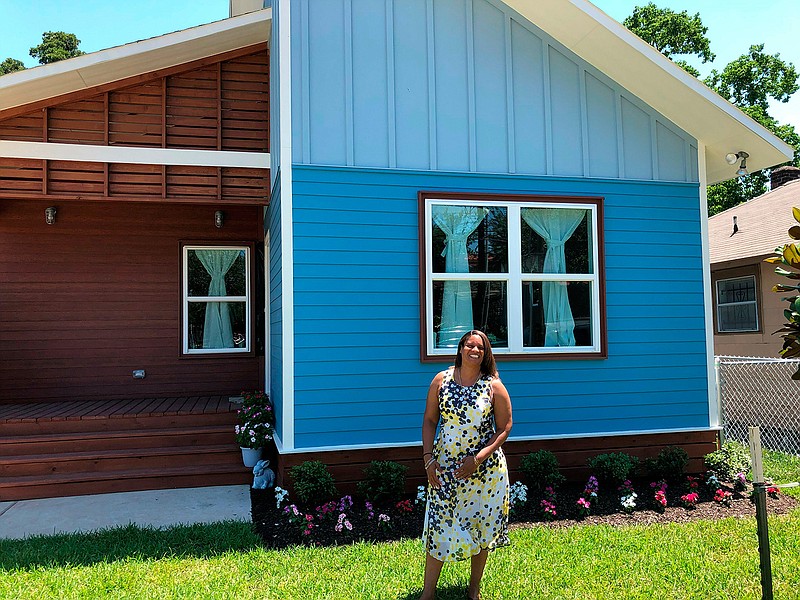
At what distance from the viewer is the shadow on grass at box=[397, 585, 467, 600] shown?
346 cm

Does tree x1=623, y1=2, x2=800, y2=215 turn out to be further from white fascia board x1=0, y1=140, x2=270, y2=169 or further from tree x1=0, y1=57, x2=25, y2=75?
tree x1=0, y1=57, x2=25, y2=75

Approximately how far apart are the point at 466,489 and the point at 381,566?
3.46ft

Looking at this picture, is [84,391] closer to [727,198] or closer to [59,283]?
[59,283]

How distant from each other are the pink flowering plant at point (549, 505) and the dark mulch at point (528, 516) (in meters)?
0.04

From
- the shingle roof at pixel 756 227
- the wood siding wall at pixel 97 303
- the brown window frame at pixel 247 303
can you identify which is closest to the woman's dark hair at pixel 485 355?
the brown window frame at pixel 247 303

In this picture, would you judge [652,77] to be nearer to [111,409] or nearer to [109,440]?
[109,440]

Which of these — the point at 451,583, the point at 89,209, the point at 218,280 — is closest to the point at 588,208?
the point at 451,583

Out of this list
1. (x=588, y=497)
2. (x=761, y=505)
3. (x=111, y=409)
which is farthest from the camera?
(x=111, y=409)

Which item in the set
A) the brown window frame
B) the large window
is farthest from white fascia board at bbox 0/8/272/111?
the large window

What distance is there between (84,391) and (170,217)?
7.77 feet

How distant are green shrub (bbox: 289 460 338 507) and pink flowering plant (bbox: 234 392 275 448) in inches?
33.5

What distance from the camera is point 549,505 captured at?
5.04 meters

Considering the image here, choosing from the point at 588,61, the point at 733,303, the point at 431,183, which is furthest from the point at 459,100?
the point at 733,303

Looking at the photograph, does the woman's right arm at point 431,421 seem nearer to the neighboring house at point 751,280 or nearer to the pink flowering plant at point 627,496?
the pink flowering plant at point 627,496
